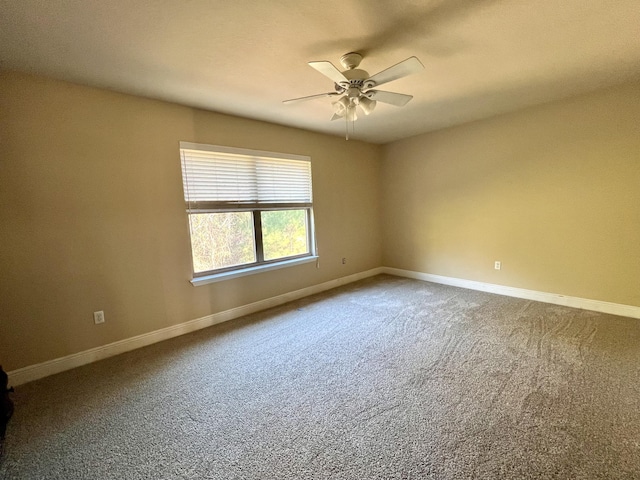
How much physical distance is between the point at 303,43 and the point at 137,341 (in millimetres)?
3032

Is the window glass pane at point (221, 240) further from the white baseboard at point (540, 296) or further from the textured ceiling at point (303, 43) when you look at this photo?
the white baseboard at point (540, 296)

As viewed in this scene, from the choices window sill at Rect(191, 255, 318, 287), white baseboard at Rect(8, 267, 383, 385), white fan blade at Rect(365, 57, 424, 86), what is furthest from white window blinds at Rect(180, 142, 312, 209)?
white fan blade at Rect(365, 57, 424, 86)

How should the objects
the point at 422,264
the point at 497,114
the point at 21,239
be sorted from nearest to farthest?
1. the point at 21,239
2. the point at 497,114
3. the point at 422,264

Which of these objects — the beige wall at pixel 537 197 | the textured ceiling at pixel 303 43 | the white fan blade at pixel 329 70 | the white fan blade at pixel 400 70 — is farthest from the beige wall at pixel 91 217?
the beige wall at pixel 537 197

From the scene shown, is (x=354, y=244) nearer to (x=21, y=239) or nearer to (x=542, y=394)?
(x=542, y=394)

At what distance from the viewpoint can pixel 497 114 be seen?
375 cm

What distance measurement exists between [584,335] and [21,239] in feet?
16.4

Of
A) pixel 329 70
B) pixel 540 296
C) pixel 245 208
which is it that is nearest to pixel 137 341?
pixel 245 208

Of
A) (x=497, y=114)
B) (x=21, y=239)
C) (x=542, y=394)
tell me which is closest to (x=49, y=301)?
(x=21, y=239)

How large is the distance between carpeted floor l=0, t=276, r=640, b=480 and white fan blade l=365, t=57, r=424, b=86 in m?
2.18

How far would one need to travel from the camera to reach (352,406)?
6.08ft

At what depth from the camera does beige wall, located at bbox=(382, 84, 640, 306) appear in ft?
9.93

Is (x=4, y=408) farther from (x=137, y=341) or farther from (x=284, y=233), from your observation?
(x=284, y=233)

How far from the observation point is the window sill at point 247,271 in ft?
10.5
